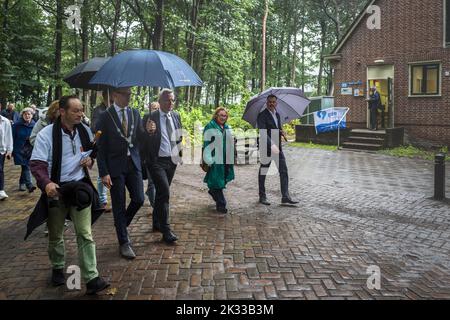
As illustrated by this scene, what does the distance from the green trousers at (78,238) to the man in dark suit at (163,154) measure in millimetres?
1441

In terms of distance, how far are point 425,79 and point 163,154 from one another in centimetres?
1567

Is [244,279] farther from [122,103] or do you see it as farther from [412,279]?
[122,103]

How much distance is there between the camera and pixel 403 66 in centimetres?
1800

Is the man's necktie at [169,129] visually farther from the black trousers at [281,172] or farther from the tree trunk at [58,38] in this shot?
the tree trunk at [58,38]

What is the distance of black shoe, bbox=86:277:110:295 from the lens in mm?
3816

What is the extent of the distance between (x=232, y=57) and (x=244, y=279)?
21.2 meters

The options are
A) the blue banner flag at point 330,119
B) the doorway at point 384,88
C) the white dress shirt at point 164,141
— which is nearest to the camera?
the white dress shirt at point 164,141

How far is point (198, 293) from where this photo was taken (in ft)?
12.8

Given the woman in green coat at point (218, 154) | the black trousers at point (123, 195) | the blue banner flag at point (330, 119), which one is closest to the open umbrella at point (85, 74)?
the woman in green coat at point (218, 154)

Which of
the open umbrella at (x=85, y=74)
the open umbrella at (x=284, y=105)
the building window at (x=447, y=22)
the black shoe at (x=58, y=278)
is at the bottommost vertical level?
the black shoe at (x=58, y=278)

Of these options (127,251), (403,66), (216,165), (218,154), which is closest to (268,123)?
(218,154)

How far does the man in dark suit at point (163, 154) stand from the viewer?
534 cm

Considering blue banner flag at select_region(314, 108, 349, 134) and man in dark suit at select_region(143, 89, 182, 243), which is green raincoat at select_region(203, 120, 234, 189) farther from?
blue banner flag at select_region(314, 108, 349, 134)
